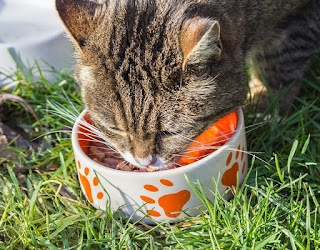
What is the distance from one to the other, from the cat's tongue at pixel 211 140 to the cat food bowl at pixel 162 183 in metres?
0.08

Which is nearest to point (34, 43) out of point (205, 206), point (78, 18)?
point (78, 18)

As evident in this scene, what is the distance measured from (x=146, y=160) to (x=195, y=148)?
0.24 m

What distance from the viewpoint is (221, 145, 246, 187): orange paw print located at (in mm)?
1956

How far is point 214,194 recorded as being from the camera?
1877 millimetres

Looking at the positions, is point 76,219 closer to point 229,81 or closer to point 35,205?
point 35,205

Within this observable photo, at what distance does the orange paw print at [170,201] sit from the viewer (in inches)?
73.2

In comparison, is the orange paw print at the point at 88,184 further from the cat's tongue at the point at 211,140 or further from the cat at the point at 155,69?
the cat's tongue at the point at 211,140

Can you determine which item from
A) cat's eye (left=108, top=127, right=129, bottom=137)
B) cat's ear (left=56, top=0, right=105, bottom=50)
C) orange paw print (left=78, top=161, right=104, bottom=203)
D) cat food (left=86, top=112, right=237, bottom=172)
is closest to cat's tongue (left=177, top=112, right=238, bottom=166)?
cat food (left=86, top=112, right=237, bottom=172)

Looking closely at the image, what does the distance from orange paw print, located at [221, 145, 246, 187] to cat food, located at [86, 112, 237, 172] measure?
0.27 ft

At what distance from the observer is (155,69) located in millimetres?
1731

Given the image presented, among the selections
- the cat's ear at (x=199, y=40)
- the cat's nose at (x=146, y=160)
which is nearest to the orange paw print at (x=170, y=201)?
the cat's nose at (x=146, y=160)

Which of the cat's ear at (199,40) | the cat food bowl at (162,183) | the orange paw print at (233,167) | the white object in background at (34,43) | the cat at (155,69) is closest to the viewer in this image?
the cat's ear at (199,40)

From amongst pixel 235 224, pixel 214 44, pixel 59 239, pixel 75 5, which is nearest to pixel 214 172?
pixel 235 224

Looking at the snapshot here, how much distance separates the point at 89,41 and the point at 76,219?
81 cm
